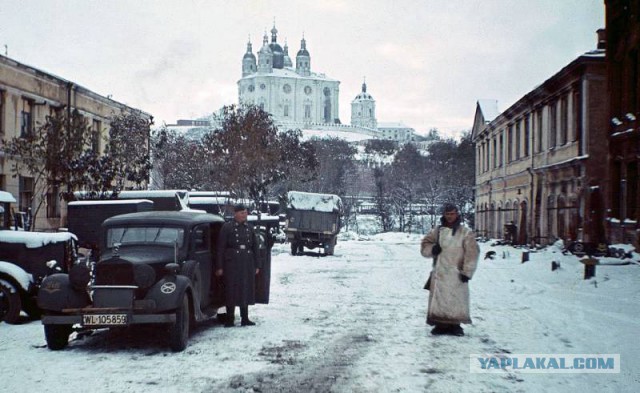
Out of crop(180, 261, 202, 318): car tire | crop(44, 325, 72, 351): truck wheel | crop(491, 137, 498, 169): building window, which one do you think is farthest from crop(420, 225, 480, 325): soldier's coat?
crop(491, 137, 498, 169): building window

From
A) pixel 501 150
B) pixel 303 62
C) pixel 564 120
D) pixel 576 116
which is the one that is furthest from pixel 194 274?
pixel 303 62

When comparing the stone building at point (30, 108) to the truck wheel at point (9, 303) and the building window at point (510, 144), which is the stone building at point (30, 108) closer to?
the truck wheel at point (9, 303)

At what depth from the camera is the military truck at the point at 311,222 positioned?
34156mm

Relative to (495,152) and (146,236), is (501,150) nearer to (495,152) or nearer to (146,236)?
(495,152)

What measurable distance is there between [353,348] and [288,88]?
571 feet

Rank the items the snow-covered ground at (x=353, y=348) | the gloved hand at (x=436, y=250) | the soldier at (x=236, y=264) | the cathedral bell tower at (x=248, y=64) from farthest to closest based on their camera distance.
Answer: the cathedral bell tower at (x=248, y=64) → the soldier at (x=236, y=264) → the gloved hand at (x=436, y=250) → the snow-covered ground at (x=353, y=348)

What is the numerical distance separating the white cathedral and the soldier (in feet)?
536

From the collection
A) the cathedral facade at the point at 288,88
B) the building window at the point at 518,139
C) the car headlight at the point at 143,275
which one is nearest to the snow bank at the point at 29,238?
the car headlight at the point at 143,275

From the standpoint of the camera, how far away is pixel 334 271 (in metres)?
23.2

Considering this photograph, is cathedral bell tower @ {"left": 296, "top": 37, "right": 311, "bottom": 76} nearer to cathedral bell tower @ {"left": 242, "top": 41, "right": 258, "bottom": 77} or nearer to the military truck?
cathedral bell tower @ {"left": 242, "top": 41, "right": 258, "bottom": 77}

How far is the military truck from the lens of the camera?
34.2 metres

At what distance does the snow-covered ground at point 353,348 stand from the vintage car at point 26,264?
1.20 ft

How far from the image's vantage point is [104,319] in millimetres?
9023

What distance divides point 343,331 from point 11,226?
6742 millimetres
